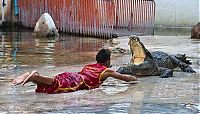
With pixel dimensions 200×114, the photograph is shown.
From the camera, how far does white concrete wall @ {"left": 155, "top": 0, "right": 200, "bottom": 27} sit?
2394cm

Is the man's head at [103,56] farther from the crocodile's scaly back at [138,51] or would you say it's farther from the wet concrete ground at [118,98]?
the crocodile's scaly back at [138,51]

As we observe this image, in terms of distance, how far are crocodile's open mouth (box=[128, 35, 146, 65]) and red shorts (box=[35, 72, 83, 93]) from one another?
2.00m

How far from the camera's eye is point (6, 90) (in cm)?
744

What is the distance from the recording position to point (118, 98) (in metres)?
6.51

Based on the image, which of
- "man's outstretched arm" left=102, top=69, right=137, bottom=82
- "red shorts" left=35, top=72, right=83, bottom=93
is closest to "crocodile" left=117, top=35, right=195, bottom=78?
"man's outstretched arm" left=102, top=69, right=137, bottom=82

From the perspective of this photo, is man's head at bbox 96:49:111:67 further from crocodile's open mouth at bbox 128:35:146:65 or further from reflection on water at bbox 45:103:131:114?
crocodile's open mouth at bbox 128:35:146:65

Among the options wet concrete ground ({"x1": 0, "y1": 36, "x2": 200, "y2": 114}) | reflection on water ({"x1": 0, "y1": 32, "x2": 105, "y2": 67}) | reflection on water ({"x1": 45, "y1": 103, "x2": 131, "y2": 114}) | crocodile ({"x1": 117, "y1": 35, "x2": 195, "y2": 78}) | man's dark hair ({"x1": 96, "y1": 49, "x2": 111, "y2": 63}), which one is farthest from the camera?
reflection on water ({"x1": 0, "y1": 32, "x2": 105, "y2": 67})

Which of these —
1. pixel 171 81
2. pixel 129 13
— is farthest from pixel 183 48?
pixel 129 13

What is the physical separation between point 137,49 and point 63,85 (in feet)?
7.54

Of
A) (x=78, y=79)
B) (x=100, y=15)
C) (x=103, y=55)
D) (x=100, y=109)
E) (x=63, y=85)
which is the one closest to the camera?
(x=100, y=109)

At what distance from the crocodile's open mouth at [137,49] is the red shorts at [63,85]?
78.6 inches

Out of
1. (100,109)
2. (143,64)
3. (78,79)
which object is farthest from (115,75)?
(100,109)

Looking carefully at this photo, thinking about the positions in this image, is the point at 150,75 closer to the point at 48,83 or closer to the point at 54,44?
the point at 48,83

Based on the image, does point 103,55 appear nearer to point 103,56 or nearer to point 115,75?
point 103,56
